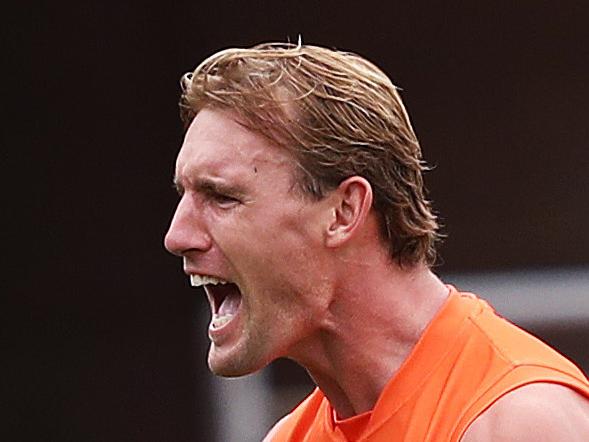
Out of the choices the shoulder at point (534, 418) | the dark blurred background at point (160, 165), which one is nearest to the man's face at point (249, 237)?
the shoulder at point (534, 418)

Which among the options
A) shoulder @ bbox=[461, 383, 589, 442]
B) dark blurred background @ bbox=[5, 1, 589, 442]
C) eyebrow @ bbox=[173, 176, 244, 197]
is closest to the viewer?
shoulder @ bbox=[461, 383, 589, 442]

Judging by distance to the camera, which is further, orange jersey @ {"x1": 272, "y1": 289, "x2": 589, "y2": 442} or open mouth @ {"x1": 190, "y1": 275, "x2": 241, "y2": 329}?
open mouth @ {"x1": 190, "y1": 275, "x2": 241, "y2": 329}

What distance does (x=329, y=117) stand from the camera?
2377mm

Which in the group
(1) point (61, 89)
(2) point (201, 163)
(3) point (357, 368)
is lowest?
(1) point (61, 89)

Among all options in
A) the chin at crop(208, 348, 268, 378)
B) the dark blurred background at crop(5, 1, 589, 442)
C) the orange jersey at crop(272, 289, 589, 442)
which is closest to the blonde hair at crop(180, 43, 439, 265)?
the orange jersey at crop(272, 289, 589, 442)

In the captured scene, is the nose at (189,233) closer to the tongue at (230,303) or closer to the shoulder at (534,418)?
the tongue at (230,303)

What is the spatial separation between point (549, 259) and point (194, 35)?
3.89 ft

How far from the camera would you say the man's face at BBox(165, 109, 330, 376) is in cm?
234

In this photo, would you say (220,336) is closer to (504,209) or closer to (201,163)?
(201,163)

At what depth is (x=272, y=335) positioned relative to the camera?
2.37 meters

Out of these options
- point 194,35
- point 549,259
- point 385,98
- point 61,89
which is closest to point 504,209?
point 549,259

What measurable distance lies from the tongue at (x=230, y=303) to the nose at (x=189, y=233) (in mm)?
114

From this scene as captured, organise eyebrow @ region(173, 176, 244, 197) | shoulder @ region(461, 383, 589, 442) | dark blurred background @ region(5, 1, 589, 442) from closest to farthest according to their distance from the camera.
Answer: shoulder @ region(461, 383, 589, 442) < eyebrow @ region(173, 176, 244, 197) < dark blurred background @ region(5, 1, 589, 442)

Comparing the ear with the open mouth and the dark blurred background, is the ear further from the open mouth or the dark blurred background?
the dark blurred background
